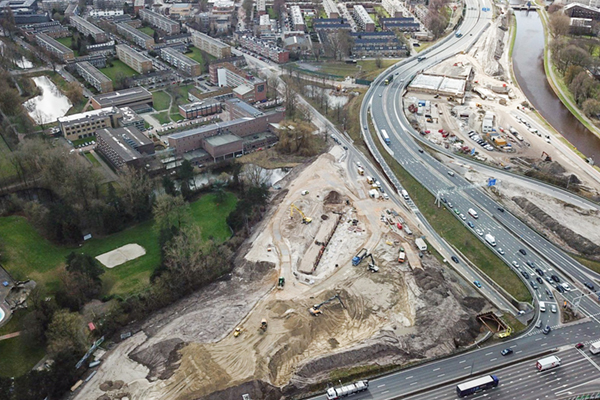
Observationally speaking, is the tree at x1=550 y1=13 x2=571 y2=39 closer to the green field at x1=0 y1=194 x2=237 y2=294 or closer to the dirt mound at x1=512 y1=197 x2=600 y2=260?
the dirt mound at x1=512 y1=197 x2=600 y2=260

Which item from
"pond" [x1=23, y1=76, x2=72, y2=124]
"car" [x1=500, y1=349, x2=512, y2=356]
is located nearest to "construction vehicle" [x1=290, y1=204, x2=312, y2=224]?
"car" [x1=500, y1=349, x2=512, y2=356]

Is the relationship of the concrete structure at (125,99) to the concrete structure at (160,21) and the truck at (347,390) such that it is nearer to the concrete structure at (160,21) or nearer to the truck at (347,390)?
the concrete structure at (160,21)

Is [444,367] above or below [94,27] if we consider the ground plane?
below

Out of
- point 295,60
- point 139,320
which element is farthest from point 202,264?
point 295,60

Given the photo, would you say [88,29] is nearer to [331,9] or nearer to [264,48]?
[264,48]

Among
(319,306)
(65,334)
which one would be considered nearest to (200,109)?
(319,306)

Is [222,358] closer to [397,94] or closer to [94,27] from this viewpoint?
[397,94]
